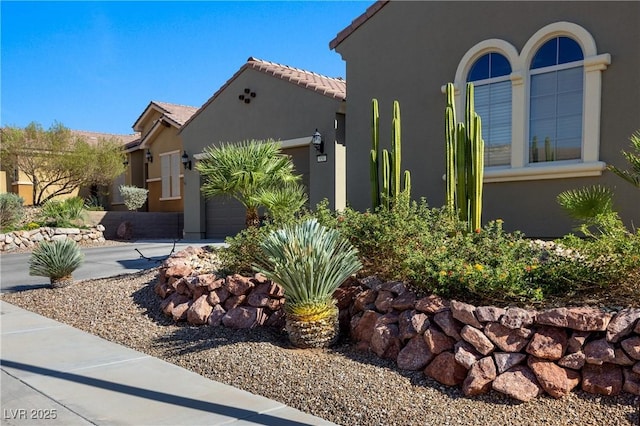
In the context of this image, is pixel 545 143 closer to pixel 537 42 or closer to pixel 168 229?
pixel 537 42

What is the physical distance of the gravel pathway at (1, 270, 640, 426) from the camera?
404cm

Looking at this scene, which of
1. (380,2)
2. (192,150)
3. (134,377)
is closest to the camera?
(134,377)

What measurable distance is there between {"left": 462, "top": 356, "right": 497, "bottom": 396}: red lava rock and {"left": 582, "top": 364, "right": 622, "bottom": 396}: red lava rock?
71cm

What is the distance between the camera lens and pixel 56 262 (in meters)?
9.80

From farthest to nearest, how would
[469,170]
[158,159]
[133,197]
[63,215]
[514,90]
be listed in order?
[158,159] → [133,197] → [63,215] → [514,90] → [469,170]

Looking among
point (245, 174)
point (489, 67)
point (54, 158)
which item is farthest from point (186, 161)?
point (489, 67)

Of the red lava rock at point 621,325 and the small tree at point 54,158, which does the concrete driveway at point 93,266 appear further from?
the red lava rock at point 621,325

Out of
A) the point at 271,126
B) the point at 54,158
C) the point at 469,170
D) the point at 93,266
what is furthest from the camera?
the point at 54,158

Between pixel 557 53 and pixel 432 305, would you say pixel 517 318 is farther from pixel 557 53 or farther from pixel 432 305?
pixel 557 53

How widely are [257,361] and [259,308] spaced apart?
1.34 meters

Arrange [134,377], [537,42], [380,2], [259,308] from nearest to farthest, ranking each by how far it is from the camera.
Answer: [134,377]
[259,308]
[537,42]
[380,2]

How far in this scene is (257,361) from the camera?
17.7 ft

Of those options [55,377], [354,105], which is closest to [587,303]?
[55,377]

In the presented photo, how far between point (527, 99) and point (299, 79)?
701cm
